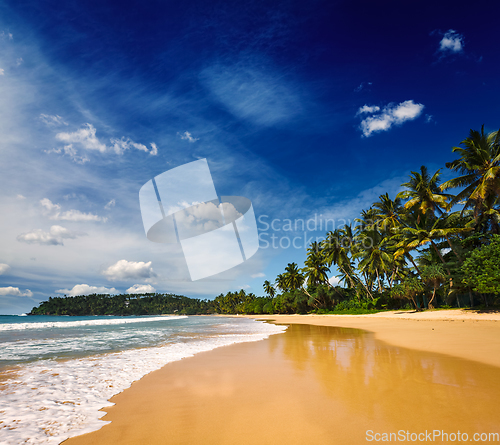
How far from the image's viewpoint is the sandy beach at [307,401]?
3.02 m

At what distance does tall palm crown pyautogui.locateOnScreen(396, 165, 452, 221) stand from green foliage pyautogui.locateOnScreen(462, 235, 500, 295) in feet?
28.0

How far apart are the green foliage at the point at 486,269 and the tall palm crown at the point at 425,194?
8.54 m

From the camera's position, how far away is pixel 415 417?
3242 millimetres

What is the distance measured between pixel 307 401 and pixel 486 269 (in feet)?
64.0

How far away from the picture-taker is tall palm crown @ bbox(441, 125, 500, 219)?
19.5 m

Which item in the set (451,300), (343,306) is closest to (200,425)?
(451,300)

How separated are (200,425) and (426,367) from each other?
5.02 meters

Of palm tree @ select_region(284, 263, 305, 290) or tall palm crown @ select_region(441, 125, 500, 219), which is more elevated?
tall palm crown @ select_region(441, 125, 500, 219)

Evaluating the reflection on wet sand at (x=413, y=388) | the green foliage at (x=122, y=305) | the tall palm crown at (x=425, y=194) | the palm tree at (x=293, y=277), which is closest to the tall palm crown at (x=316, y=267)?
the palm tree at (x=293, y=277)

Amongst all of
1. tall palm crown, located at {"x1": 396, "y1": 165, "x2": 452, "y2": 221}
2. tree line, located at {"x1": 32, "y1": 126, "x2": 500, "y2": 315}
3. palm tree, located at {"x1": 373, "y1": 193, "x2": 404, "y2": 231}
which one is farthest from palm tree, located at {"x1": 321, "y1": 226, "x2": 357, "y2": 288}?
tall palm crown, located at {"x1": 396, "y1": 165, "x2": 452, "y2": 221}

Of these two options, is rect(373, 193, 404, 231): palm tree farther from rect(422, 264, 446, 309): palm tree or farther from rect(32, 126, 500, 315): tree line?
rect(422, 264, 446, 309): palm tree

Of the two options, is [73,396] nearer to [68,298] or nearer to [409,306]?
[409,306]

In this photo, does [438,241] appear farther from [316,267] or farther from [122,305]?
[122,305]

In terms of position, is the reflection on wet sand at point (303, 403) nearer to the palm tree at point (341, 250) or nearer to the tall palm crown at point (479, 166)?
the tall palm crown at point (479, 166)
